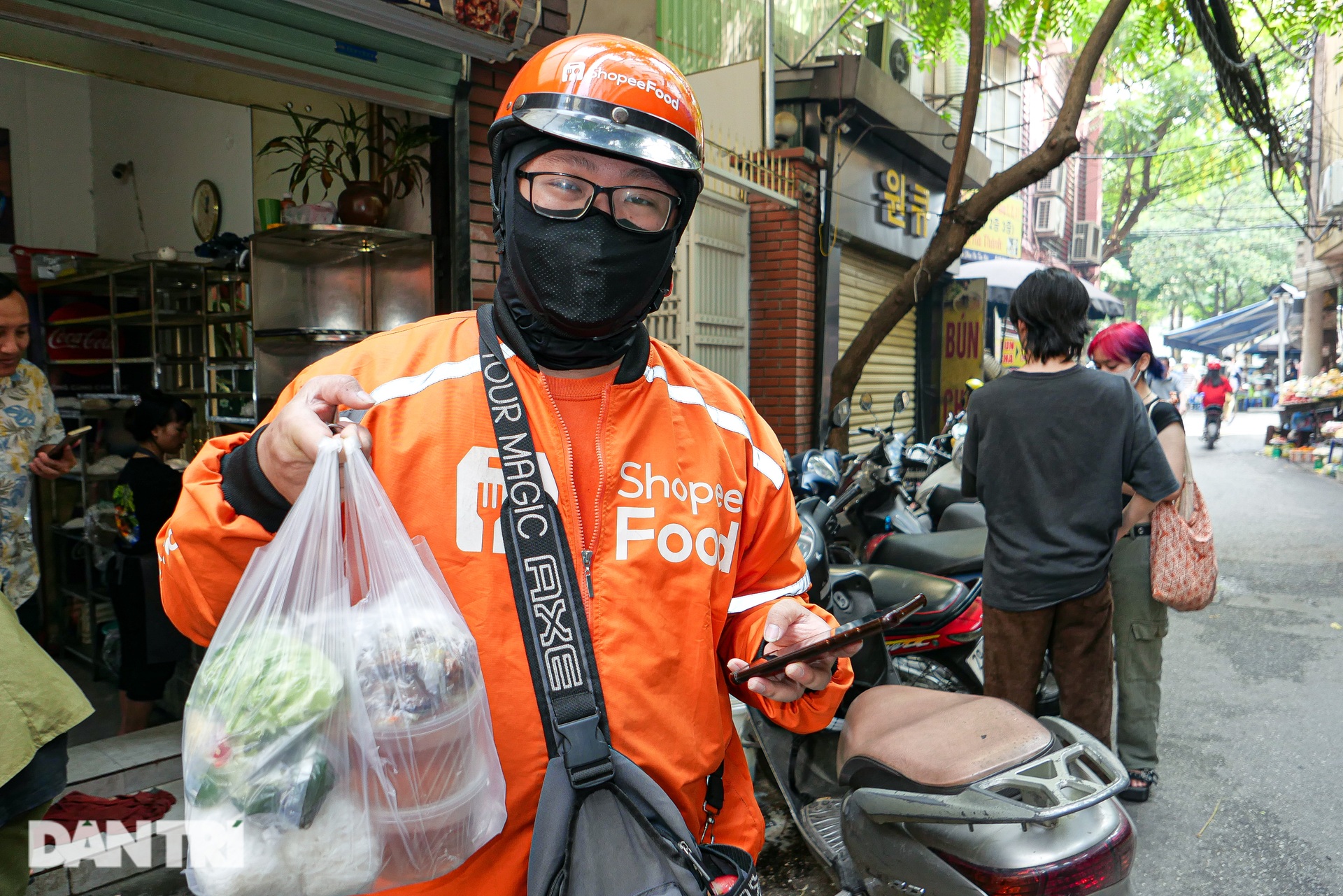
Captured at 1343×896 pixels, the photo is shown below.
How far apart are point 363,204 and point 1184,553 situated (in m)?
4.33

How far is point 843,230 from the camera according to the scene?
9.37 metres

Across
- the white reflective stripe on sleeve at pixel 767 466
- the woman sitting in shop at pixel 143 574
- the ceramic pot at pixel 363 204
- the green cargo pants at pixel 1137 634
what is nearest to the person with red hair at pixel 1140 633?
Answer: the green cargo pants at pixel 1137 634

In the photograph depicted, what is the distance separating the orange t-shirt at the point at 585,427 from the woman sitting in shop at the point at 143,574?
3.77 metres

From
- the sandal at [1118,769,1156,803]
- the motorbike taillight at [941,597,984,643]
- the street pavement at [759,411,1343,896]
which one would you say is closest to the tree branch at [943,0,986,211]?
the street pavement at [759,411,1343,896]

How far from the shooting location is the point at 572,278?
4.78 feet

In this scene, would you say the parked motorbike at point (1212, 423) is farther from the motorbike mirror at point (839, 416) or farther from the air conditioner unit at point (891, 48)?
the motorbike mirror at point (839, 416)

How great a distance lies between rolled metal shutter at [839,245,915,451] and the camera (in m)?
10.1

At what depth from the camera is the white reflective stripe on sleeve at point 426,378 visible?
1.36 meters

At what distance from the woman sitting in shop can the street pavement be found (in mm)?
3143

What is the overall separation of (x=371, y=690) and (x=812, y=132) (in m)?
8.72

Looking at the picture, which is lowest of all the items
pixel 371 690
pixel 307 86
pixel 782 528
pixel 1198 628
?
pixel 1198 628

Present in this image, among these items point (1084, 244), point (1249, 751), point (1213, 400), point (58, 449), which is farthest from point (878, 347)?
point (1084, 244)

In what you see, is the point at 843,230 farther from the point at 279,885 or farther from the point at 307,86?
the point at 279,885

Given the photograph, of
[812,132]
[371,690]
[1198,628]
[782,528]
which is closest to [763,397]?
[812,132]
